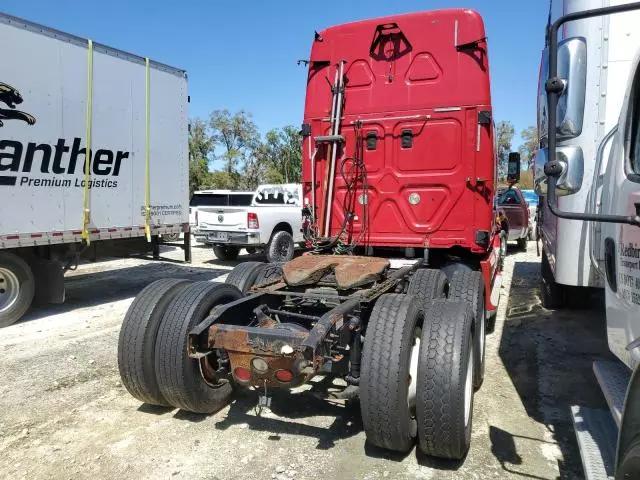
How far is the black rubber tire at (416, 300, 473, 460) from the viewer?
311cm

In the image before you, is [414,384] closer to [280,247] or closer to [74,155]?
[74,155]

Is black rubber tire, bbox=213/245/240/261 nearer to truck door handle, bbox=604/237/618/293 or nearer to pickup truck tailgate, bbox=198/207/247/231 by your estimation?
pickup truck tailgate, bbox=198/207/247/231

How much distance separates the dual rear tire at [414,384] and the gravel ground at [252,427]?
0.25 meters

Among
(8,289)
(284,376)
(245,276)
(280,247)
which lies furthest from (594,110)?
(280,247)

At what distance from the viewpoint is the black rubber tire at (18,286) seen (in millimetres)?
6930

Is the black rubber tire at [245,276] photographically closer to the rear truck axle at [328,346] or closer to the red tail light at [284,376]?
the rear truck axle at [328,346]

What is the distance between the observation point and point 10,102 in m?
6.70

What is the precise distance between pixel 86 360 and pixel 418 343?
12.1 ft

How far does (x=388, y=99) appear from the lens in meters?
5.87

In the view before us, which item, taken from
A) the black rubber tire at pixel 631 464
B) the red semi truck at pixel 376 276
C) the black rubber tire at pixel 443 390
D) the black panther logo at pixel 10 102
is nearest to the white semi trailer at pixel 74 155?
the black panther logo at pixel 10 102

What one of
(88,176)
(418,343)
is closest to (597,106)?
(418,343)

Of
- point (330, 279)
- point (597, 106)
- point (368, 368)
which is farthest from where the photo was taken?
point (330, 279)

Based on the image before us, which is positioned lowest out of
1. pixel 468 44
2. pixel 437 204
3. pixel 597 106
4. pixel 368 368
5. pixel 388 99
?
pixel 368 368

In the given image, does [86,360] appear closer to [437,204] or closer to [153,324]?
[153,324]
